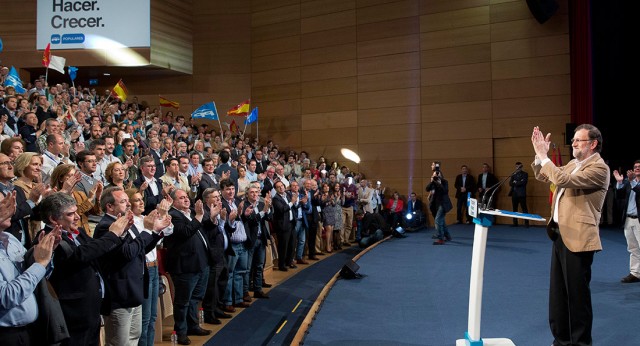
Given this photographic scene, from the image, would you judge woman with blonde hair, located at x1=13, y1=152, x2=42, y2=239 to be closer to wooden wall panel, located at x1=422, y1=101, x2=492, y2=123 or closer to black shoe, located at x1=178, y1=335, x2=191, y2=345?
black shoe, located at x1=178, y1=335, x2=191, y2=345

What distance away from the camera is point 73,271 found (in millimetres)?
2807

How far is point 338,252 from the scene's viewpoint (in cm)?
981

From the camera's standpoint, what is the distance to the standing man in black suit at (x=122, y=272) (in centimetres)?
323

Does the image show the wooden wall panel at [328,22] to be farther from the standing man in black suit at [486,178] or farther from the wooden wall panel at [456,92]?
the standing man in black suit at [486,178]

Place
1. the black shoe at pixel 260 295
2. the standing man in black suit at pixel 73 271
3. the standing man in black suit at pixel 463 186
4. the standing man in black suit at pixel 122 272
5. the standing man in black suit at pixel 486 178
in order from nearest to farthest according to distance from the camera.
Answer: the standing man in black suit at pixel 73 271 → the standing man in black suit at pixel 122 272 → the black shoe at pixel 260 295 → the standing man in black suit at pixel 486 178 → the standing man in black suit at pixel 463 186

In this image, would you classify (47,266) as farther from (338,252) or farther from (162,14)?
(162,14)

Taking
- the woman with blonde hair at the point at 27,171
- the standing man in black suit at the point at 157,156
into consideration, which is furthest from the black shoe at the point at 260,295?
the woman with blonde hair at the point at 27,171

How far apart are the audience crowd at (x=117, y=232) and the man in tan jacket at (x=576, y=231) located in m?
2.43

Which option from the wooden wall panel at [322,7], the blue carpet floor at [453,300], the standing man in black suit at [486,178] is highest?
the wooden wall panel at [322,7]

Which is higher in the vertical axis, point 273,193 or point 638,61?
point 638,61

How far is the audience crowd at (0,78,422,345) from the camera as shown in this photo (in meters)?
2.46

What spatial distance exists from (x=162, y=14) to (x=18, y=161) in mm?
10753

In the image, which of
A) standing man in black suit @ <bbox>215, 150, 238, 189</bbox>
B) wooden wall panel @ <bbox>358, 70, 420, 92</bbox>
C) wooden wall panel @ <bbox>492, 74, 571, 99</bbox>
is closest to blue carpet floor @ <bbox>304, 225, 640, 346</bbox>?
standing man in black suit @ <bbox>215, 150, 238, 189</bbox>

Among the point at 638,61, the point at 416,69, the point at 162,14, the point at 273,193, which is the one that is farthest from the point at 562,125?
the point at 162,14
